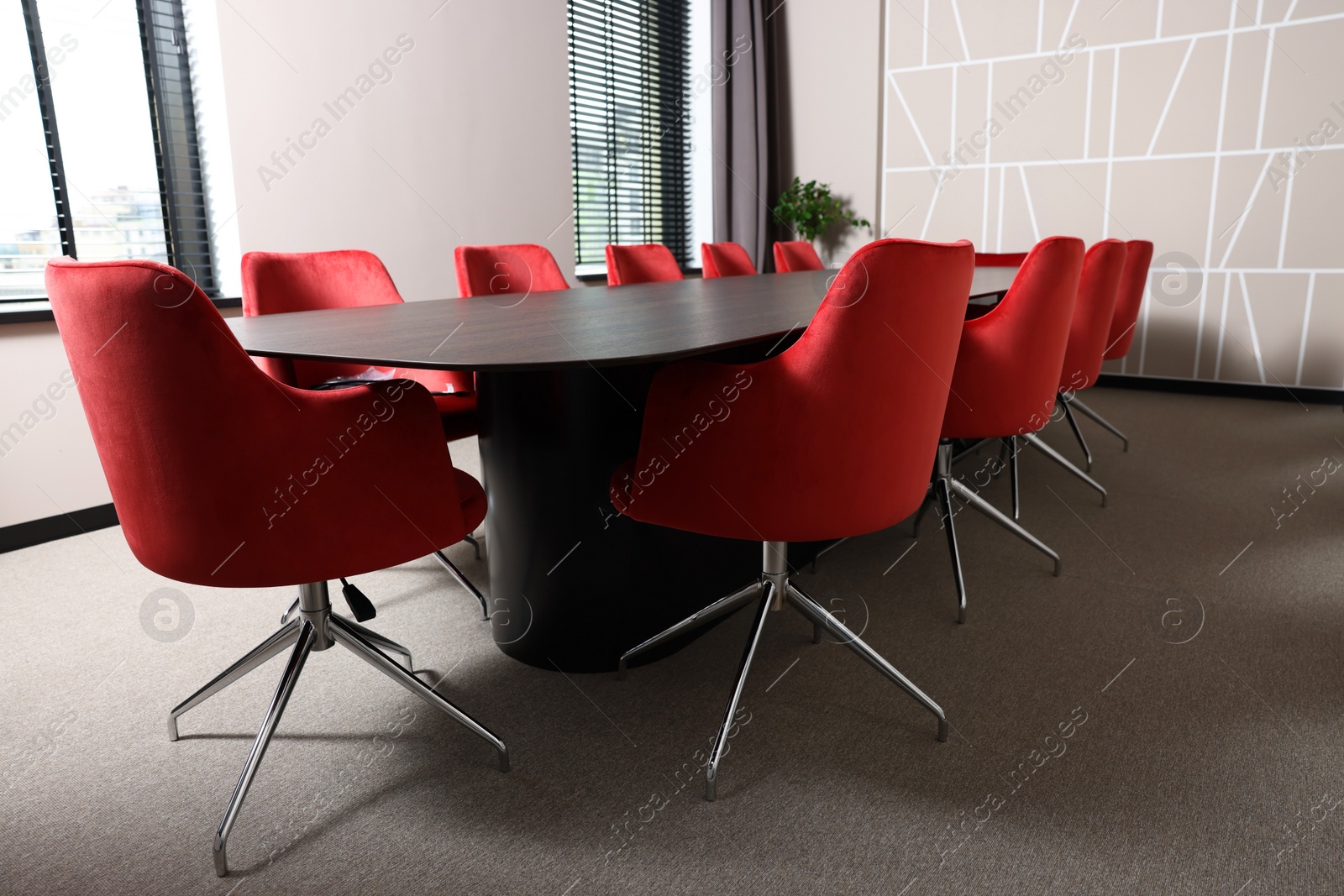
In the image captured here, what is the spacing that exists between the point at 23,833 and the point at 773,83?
216 inches

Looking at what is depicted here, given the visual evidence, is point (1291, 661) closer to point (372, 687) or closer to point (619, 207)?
point (372, 687)

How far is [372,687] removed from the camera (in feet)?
5.83

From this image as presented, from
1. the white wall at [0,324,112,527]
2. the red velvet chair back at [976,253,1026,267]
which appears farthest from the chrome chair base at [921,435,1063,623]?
the white wall at [0,324,112,527]

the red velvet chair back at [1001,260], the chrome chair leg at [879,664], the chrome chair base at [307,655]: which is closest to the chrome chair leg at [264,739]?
the chrome chair base at [307,655]

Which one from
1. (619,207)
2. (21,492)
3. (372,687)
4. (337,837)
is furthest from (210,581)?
(619,207)

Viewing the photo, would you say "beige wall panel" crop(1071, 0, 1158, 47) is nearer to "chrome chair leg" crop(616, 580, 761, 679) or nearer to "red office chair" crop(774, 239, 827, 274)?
"red office chair" crop(774, 239, 827, 274)

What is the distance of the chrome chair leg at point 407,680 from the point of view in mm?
1465

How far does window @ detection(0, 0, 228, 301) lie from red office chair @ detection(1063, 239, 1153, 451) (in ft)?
11.8

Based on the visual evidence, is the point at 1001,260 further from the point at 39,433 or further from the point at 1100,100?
the point at 39,433

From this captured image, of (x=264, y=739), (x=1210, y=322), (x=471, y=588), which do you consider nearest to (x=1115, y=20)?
(x=1210, y=322)

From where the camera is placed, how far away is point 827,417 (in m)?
1.33

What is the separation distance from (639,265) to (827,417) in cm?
233

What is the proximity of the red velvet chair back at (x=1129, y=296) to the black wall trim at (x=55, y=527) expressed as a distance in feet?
12.7

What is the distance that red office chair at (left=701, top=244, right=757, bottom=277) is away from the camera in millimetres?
3889
